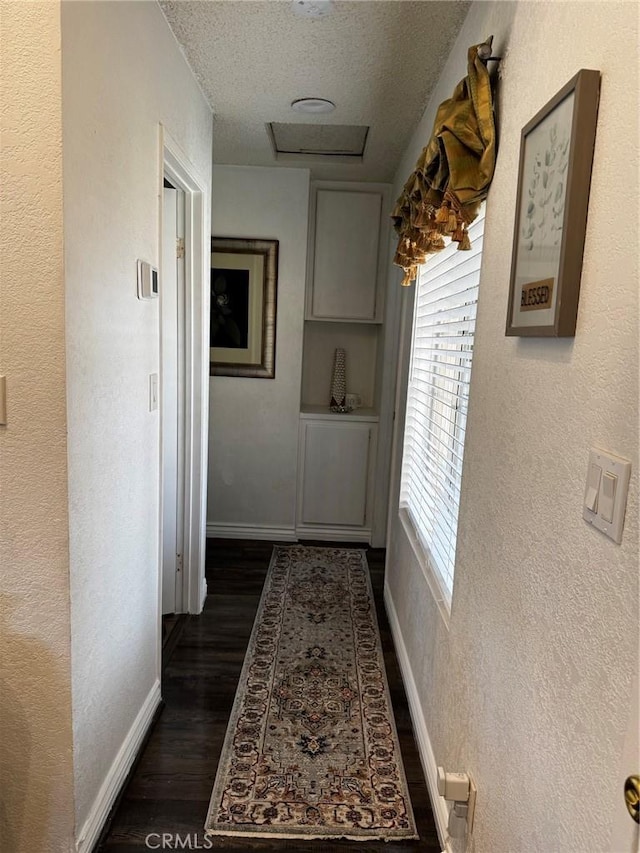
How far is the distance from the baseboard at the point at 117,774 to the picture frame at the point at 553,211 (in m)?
1.66

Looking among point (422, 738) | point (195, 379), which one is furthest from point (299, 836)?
point (195, 379)

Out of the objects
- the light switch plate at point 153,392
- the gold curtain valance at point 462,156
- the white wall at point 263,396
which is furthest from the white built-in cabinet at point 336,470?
the gold curtain valance at point 462,156

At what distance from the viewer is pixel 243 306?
3811 mm

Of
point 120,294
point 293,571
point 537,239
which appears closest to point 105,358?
point 120,294

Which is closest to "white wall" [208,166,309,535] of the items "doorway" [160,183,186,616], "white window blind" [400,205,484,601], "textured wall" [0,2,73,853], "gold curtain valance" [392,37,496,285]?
"doorway" [160,183,186,616]

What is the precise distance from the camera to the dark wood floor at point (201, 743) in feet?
5.30

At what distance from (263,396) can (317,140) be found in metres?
1.61

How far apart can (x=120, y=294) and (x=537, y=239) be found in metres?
1.11

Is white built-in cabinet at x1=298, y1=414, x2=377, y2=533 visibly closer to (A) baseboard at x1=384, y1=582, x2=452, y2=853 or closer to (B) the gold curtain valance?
(A) baseboard at x1=384, y1=582, x2=452, y2=853

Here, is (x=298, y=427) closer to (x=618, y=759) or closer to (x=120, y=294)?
(x=120, y=294)

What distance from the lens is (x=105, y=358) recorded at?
1516 millimetres

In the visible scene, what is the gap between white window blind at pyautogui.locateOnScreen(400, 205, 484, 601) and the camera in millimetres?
1807

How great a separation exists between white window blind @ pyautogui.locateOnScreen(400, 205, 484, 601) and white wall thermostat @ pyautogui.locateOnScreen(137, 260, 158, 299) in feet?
3.36

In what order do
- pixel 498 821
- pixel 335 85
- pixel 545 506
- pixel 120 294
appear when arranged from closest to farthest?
pixel 545 506 < pixel 498 821 < pixel 120 294 < pixel 335 85
